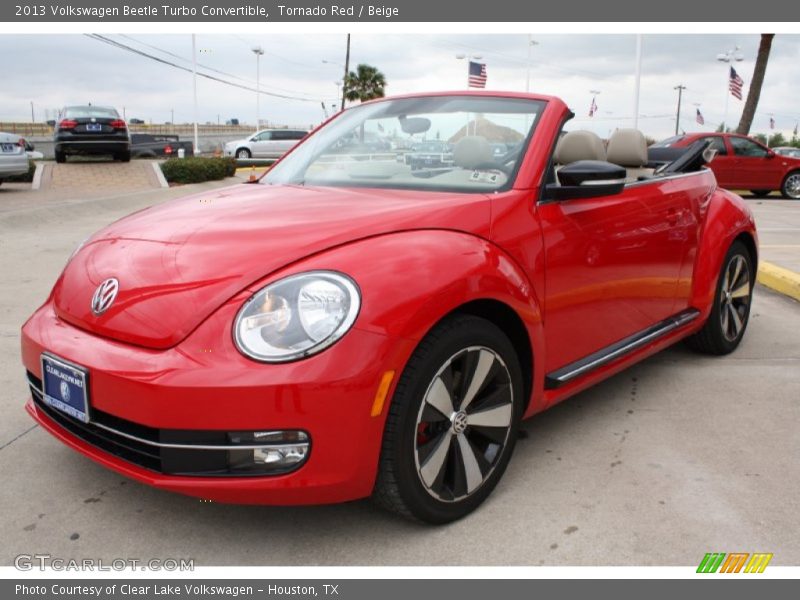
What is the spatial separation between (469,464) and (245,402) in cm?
85

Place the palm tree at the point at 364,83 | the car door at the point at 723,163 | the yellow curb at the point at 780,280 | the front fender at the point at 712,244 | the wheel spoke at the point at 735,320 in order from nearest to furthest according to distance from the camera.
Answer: the front fender at the point at 712,244
the wheel spoke at the point at 735,320
the yellow curb at the point at 780,280
the car door at the point at 723,163
the palm tree at the point at 364,83

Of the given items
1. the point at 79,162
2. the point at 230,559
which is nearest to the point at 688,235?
the point at 230,559

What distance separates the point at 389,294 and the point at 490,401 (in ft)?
2.06

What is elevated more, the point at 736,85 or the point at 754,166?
the point at 736,85

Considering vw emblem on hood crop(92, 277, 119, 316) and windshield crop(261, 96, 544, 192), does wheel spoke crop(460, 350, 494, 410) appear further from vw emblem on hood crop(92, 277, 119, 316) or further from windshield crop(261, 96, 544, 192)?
vw emblem on hood crop(92, 277, 119, 316)

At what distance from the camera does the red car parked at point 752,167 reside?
53.2 ft

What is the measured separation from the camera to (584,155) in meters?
3.70

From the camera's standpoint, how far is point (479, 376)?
96.4 inches

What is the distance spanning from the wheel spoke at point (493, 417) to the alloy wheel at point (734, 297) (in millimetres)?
2226

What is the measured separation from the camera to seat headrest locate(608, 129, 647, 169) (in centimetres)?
440

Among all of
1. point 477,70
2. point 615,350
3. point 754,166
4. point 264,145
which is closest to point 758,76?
point 754,166

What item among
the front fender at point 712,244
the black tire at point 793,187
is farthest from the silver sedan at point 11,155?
the black tire at point 793,187

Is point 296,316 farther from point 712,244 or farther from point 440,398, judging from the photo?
point 712,244

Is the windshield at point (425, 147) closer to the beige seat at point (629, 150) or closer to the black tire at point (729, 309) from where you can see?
the beige seat at point (629, 150)
